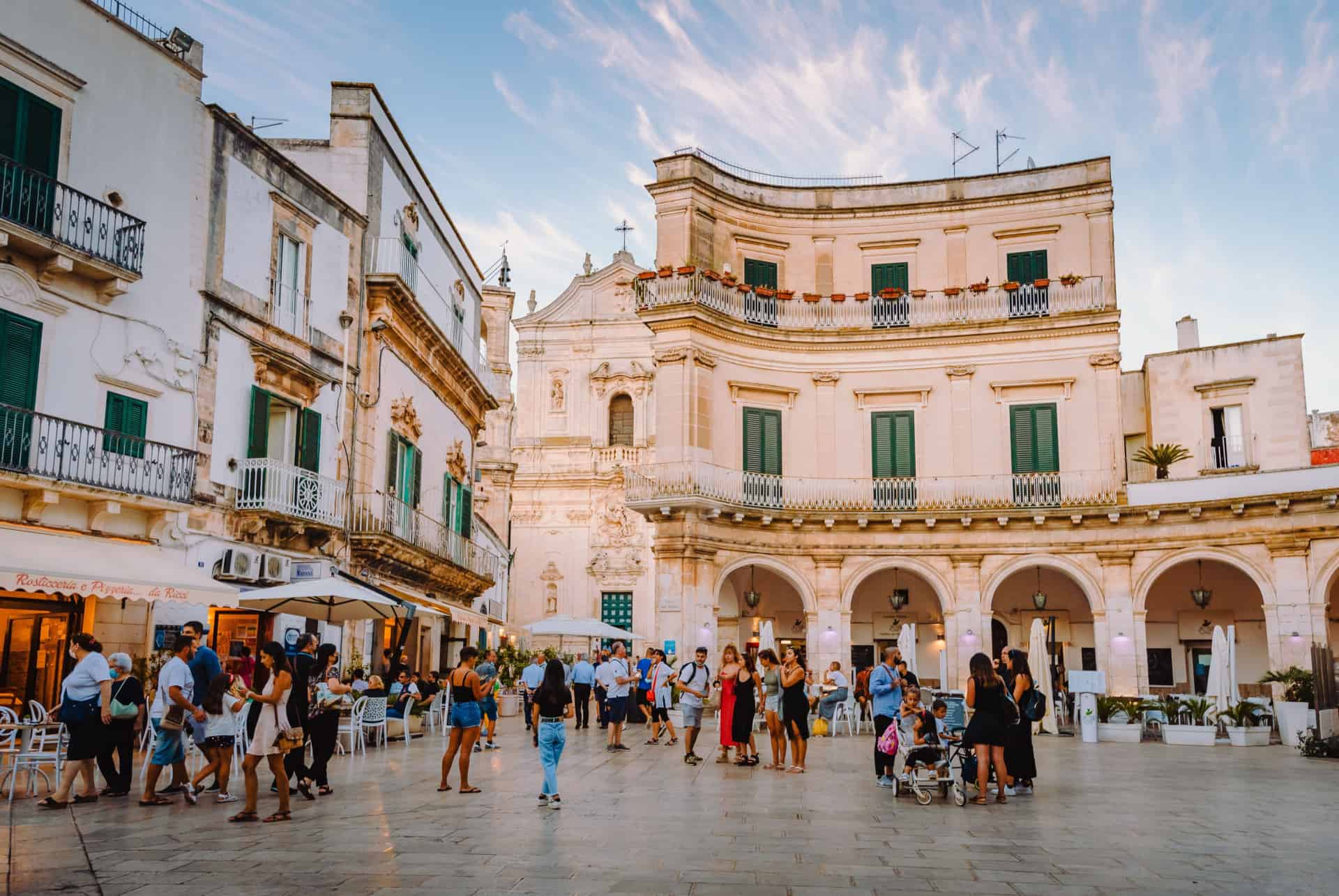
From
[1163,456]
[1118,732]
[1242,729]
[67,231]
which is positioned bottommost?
[1118,732]

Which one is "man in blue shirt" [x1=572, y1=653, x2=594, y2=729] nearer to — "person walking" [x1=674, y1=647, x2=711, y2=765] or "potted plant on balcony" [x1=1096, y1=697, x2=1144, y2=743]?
"person walking" [x1=674, y1=647, x2=711, y2=765]

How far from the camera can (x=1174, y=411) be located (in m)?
30.0

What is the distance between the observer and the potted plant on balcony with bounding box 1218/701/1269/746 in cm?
2138

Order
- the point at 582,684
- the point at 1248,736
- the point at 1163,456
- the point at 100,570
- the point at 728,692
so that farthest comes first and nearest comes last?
the point at 1163,456
the point at 582,684
the point at 1248,736
the point at 728,692
the point at 100,570

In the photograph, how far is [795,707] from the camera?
14.9 metres

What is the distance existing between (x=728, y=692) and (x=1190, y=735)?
408 inches

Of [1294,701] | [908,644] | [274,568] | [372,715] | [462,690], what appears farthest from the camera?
[908,644]

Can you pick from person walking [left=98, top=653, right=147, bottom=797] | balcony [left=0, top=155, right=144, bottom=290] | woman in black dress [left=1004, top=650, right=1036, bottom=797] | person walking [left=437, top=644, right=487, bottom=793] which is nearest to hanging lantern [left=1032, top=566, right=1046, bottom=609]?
woman in black dress [left=1004, top=650, right=1036, bottom=797]

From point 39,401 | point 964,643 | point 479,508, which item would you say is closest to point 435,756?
point 39,401

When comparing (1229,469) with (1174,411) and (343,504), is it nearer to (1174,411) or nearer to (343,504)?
(1174,411)

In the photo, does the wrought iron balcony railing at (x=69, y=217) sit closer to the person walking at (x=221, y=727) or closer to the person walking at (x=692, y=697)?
the person walking at (x=221, y=727)

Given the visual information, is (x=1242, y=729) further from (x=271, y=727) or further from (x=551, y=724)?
(x=271, y=727)

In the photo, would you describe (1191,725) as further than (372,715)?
Yes

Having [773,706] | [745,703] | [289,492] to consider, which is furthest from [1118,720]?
[289,492]
